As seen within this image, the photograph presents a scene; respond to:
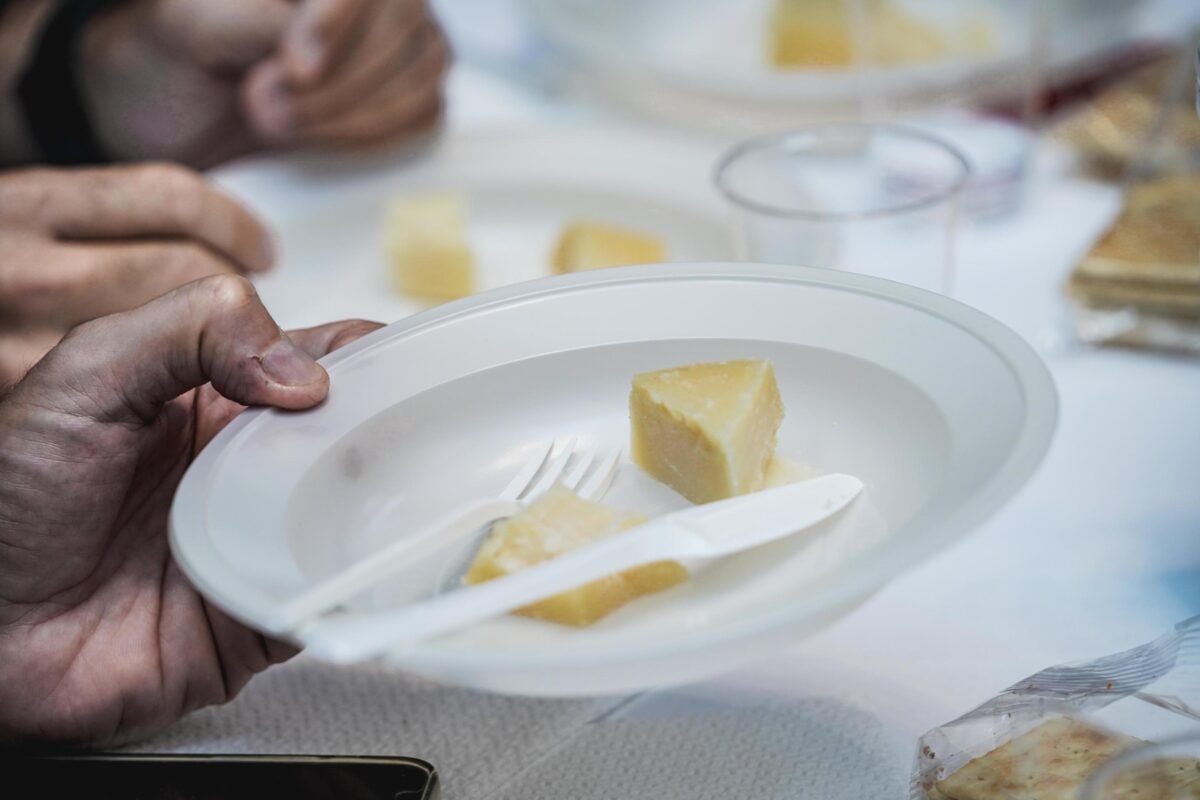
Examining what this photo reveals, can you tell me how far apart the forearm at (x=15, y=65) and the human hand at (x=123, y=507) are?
82 centimetres

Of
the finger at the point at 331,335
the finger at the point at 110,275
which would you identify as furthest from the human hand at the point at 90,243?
the finger at the point at 331,335

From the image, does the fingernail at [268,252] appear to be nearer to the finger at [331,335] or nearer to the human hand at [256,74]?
the human hand at [256,74]

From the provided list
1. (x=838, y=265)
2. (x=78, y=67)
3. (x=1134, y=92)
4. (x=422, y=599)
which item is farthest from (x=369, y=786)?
(x=78, y=67)

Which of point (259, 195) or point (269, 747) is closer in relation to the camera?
point (269, 747)

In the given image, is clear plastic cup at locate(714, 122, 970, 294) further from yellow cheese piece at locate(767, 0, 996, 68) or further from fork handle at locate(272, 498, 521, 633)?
fork handle at locate(272, 498, 521, 633)

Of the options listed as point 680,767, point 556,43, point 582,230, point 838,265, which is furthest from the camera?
point 556,43

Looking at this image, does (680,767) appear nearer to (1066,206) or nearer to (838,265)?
(838,265)

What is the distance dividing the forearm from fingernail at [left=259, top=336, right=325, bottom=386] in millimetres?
946

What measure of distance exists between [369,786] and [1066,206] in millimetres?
840

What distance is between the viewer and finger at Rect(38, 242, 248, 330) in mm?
916

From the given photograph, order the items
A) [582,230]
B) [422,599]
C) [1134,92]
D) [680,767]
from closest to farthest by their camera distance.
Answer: [422,599] → [680,767] → [582,230] → [1134,92]

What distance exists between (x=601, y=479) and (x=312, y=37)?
30.4 inches

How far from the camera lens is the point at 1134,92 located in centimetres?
110

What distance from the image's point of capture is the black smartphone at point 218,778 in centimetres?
49
